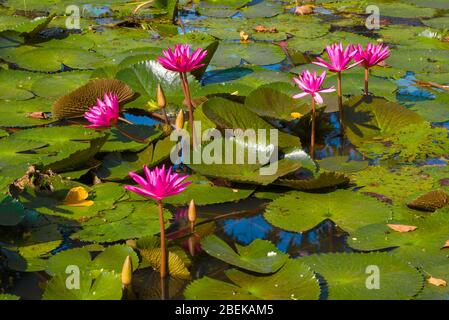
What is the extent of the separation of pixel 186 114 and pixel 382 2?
332 cm

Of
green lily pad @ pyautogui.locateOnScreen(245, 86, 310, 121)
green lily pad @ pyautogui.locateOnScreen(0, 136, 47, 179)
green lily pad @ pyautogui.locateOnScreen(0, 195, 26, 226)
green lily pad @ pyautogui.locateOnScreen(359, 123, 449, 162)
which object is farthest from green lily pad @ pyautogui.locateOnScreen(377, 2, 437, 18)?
green lily pad @ pyautogui.locateOnScreen(0, 195, 26, 226)

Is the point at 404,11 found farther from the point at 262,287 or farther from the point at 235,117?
the point at 262,287

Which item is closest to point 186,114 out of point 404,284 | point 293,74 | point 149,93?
point 149,93

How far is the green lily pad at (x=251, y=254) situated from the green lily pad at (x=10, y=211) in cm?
71

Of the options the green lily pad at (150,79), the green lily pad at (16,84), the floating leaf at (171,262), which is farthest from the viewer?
the green lily pad at (16,84)

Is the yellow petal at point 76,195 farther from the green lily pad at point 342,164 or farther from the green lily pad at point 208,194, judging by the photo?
the green lily pad at point 342,164

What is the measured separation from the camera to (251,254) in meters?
2.48

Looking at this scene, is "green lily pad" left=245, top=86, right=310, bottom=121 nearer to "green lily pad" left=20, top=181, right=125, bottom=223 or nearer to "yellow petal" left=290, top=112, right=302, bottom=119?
"yellow petal" left=290, top=112, right=302, bottom=119

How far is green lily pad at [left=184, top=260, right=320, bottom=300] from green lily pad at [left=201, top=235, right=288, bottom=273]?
35 millimetres

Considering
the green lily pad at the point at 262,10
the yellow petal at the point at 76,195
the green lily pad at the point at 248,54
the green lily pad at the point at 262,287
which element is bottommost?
the green lily pad at the point at 262,287

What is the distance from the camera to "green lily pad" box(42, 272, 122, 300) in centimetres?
216

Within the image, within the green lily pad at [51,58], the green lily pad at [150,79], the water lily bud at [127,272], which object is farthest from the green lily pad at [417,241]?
the green lily pad at [51,58]

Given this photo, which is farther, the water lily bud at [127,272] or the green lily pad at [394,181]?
Result: the green lily pad at [394,181]

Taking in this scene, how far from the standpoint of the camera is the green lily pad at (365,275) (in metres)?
2.30
